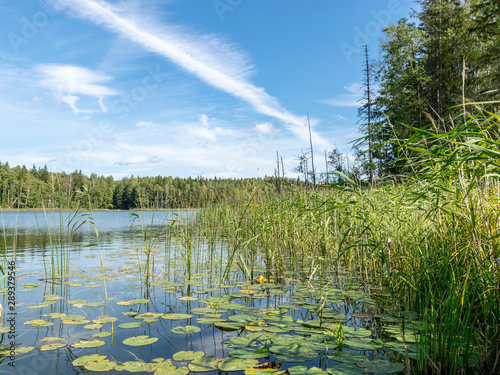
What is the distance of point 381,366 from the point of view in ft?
6.47

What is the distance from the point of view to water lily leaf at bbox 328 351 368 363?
2079mm

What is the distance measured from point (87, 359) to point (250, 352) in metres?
1.21

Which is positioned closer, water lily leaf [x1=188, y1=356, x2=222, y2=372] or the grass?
the grass

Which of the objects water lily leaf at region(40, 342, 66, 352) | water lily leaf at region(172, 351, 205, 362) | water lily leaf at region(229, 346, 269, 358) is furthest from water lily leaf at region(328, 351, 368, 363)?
water lily leaf at region(40, 342, 66, 352)

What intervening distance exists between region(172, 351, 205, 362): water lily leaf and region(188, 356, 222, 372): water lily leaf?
5 centimetres

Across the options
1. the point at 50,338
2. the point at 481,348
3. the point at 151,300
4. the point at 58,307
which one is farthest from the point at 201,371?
the point at 58,307

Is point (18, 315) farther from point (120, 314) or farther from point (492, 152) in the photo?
point (492, 152)

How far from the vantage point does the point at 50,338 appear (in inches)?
102

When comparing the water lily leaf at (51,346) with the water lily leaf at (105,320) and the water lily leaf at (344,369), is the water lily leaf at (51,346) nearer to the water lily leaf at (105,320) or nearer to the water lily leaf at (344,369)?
the water lily leaf at (105,320)

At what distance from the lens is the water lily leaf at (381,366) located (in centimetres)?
190

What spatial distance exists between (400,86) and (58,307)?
79.5 ft

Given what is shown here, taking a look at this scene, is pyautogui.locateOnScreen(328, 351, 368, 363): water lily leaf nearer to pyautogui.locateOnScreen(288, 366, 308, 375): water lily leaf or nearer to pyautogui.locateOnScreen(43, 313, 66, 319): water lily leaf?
pyautogui.locateOnScreen(288, 366, 308, 375): water lily leaf

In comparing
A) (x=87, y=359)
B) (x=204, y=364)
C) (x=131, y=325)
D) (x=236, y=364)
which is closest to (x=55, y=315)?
(x=131, y=325)

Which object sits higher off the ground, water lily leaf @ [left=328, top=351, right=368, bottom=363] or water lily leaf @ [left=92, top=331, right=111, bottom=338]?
water lily leaf @ [left=328, top=351, right=368, bottom=363]
